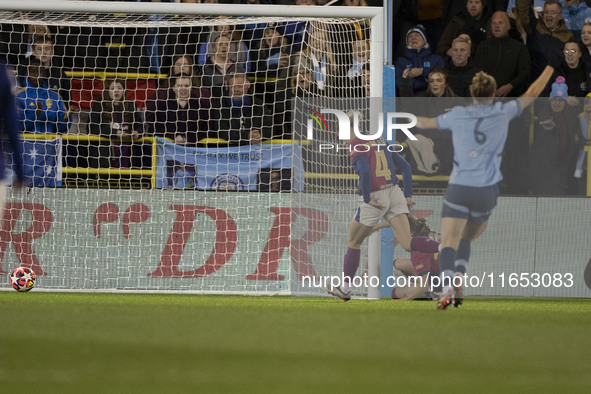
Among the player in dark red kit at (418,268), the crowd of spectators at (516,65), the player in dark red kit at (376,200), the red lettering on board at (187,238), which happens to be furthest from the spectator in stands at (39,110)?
the player in dark red kit at (418,268)

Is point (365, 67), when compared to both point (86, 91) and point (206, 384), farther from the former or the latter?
point (206, 384)

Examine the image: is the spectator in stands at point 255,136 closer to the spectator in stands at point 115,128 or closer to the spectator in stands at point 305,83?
the spectator in stands at point 305,83

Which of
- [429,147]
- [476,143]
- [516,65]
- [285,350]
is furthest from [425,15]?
[285,350]

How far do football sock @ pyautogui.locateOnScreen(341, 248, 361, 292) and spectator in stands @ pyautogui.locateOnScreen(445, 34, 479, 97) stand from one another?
9.81 ft

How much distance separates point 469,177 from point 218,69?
12.8 ft

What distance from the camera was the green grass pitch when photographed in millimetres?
3023

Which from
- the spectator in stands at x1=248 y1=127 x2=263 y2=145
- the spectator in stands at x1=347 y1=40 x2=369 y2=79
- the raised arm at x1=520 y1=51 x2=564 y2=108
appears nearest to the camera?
the raised arm at x1=520 y1=51 x2=564 y2=108

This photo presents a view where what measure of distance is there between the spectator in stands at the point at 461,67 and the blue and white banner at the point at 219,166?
7.52ft

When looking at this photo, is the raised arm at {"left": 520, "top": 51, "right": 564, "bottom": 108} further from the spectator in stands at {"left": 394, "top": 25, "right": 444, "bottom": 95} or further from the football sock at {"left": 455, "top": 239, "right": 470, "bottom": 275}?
the football sock at {"left": 455, "top": 239, "right": 470, "bottom": 275}

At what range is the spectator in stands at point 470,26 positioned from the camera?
1136cm

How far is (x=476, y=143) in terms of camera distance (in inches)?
297

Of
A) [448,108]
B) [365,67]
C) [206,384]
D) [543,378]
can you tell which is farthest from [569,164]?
[206,384]

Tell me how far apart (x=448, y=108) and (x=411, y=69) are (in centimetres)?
278

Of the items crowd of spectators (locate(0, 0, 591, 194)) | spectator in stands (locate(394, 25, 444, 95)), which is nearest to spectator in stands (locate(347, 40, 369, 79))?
crowd of spectators (locate(0, 0, 591, 194))
